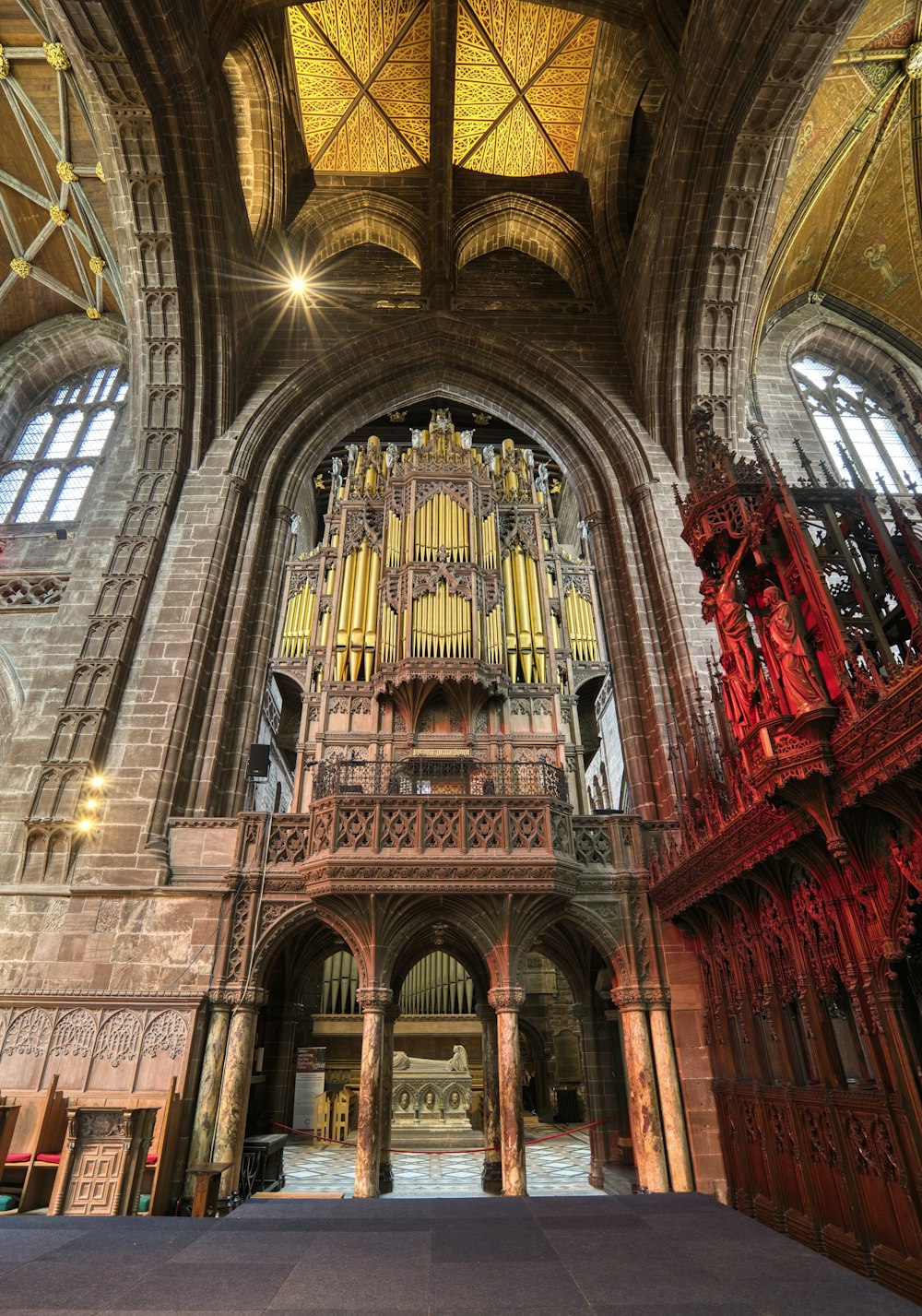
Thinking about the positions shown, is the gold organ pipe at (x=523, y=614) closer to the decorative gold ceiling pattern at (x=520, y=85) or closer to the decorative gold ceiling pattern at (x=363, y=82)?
the decorative gold ceiling pattern at (x=520, y=85)

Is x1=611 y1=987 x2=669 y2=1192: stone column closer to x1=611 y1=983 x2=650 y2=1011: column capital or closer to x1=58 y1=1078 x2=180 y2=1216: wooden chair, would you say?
x1=611 y1=983 x2=650 y2=1011: column capital

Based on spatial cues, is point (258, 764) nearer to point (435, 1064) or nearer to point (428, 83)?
point (435, 1064)

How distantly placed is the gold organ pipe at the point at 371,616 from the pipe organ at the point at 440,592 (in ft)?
0.08

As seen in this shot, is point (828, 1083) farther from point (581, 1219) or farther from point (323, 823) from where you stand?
point (323, 823)

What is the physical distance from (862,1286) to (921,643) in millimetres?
3984

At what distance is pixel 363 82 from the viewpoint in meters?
16.1

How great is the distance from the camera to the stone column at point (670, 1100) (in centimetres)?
823

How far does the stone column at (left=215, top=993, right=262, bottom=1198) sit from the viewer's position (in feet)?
26.5

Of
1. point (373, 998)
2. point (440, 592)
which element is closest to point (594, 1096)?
point (373, 998)

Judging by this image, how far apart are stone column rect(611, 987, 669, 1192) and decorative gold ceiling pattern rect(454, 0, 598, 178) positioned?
1825 centimetres

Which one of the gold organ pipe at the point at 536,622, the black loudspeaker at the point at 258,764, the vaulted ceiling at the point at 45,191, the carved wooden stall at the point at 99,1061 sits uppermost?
the vaulted ceiling at the point at 45,191

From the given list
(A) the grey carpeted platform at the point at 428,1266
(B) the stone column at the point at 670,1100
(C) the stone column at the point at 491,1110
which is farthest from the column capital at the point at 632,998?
(A) the grey carpeted platform at the point at 428,1266

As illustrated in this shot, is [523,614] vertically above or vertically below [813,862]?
above

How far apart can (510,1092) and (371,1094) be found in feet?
5.33
